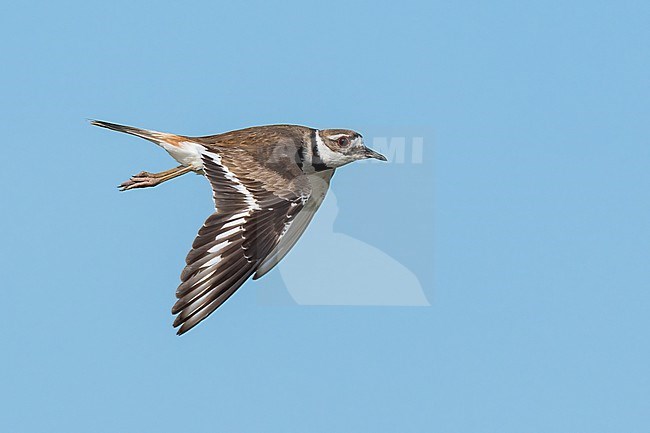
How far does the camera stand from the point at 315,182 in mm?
15766

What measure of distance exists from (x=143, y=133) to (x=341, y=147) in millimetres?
2459

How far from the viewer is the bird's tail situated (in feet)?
48.9

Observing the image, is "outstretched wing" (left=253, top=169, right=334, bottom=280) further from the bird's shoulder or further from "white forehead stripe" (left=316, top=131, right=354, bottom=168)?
the bird's shoulder

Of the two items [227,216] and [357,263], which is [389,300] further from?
[227,216]

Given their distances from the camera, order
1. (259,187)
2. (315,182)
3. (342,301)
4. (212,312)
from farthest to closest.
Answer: (315,182), (342,301), (259,187), (212,312)

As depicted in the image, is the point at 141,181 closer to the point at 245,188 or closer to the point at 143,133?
the point at 143,133

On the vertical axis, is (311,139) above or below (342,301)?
above

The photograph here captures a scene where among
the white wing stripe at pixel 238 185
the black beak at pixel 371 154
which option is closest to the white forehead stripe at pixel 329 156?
the black beak at pixel 371 154

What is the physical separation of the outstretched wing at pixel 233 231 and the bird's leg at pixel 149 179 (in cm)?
137

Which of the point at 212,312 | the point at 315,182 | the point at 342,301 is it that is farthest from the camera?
the point at 315,182

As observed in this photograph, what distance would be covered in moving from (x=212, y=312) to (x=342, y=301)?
Result: 2.47 metres

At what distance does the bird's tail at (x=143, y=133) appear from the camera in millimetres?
14914

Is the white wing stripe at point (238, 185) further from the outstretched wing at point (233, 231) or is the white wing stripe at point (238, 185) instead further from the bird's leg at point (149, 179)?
the bird's leg at point (149, 179)

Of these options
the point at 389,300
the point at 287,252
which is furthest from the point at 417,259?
the point at 287,252
